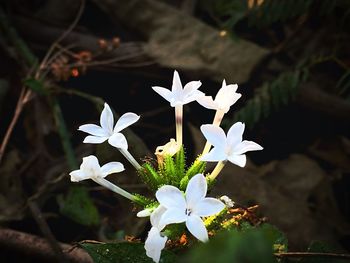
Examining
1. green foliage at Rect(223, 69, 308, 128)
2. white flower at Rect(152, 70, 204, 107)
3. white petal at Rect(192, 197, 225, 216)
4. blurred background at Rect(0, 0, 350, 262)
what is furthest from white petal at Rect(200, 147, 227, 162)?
green foliage at Rect(223, 69, 308, 128)

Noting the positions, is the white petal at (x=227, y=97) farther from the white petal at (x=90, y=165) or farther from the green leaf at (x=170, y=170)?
the white petal at (x=90, y=165)

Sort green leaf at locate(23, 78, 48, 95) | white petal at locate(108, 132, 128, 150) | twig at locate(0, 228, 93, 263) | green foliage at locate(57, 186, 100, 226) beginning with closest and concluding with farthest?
white petal at locate(108, 132, 128, 150) → twig at locate(0, 228, 93, 263) → green foliage at locate(57, 186, 100, 226) → green leaf at locate(23, 78, 48, 95)

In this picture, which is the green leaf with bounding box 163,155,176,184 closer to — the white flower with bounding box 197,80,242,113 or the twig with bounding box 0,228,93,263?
the white flower with bounding box 197,80,242,113

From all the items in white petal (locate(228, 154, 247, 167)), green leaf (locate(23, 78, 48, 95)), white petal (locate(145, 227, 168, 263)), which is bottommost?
white petal (locate(145, 227, 168, 263))

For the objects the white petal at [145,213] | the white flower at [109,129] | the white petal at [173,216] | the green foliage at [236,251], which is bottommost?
the green foliage at [236,251]

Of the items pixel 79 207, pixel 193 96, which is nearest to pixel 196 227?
pixel 193 96

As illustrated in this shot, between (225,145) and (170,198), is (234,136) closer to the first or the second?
(225,145)

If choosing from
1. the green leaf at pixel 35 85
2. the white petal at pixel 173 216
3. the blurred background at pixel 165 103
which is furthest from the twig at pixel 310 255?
the green leaf at pixel 35 85

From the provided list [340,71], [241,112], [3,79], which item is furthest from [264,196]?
[3,79]
